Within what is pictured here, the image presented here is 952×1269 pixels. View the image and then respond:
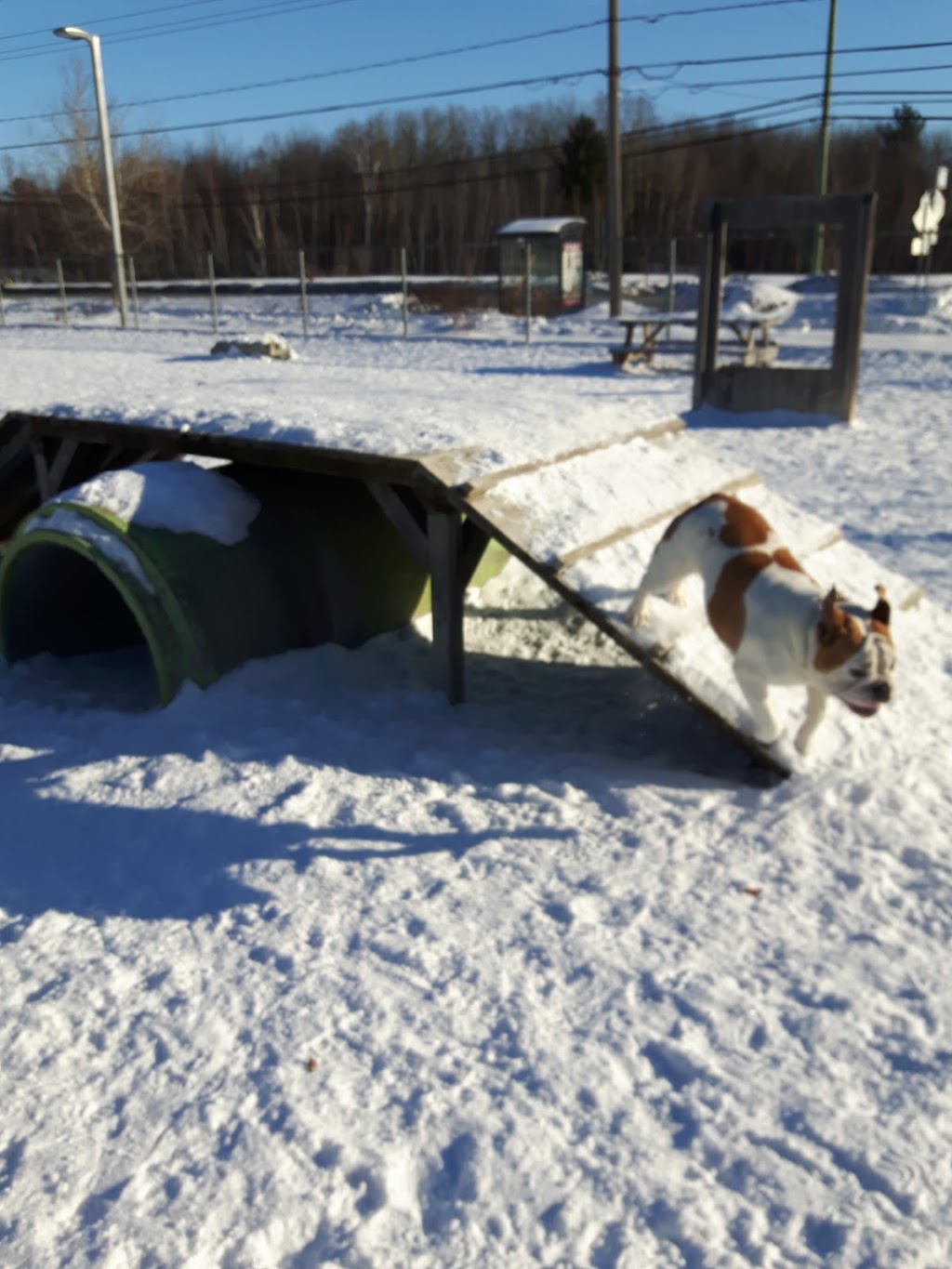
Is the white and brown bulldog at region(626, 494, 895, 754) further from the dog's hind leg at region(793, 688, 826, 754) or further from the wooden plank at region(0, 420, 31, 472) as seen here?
the wooden plank at region(0, 420, 31, 472)

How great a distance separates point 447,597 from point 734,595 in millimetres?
1307

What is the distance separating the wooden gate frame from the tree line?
28401 mm

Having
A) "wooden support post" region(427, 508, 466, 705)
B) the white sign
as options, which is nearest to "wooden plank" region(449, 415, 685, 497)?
"wooden support post" region(427, 508, 466, 705)

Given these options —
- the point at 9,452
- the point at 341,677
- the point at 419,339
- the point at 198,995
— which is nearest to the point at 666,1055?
the point at 198,995

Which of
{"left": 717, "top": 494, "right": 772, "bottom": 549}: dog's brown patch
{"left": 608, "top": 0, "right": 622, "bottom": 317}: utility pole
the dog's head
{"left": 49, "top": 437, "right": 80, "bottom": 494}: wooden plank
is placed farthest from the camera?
{"left": 608, "top": 0, "right": 622, "bottom": 317}: utility pole

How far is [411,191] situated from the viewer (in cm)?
4769

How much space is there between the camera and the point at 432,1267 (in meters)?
2.15

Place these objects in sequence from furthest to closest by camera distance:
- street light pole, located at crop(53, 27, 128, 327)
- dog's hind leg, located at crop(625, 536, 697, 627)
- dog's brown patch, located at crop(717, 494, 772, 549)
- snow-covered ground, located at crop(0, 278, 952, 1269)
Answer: street light pole, located at crop(53, 27, 128, 327), dog's hind leg, located at crop(625, 536, 697, 627), dog's brown patch, located at crop(717, 494, 772, 549), snow-covered ground, located at crop(0, 278, 952, 1269)

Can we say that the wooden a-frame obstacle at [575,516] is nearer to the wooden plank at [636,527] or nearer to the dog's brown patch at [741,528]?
the wooden plank at [636,527]

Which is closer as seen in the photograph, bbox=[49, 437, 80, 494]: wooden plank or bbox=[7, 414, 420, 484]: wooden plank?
bbox=[7, 414, 420, 484]: wooden plank

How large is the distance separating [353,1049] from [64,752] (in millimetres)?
2295

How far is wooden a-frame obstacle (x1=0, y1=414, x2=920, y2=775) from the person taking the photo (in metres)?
4.13

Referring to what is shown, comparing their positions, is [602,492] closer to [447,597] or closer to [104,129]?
[447,597]

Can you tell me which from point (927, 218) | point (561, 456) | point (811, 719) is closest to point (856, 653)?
point (811, 719)
